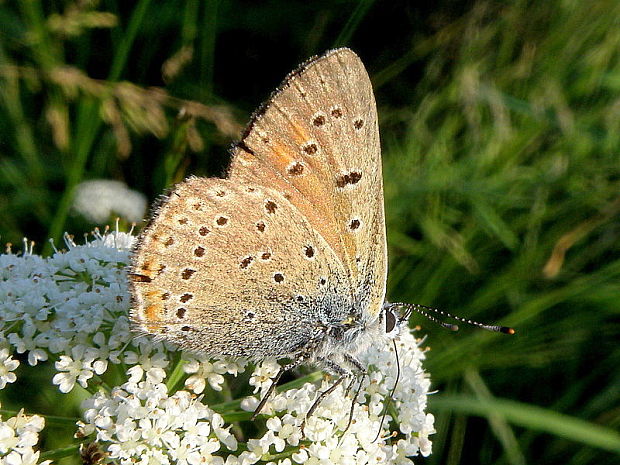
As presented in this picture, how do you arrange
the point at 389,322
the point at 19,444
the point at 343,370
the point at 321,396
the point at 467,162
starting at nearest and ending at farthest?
the point at 19,444 → the point at 321,396 → the point at 343,370 → the point at 389,322 → the point at 467,162

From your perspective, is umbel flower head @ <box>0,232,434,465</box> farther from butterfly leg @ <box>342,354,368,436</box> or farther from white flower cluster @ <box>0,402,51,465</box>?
white flower cluster @ <box>0,402,51,465</box>

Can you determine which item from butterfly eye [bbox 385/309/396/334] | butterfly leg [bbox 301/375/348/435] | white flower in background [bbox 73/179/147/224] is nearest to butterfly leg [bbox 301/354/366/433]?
butterfly leg [bbox 301/375/348/435]

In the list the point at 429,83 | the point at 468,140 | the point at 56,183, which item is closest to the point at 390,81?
the point at 429,83

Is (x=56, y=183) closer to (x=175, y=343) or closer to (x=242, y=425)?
(x=242, y=425)

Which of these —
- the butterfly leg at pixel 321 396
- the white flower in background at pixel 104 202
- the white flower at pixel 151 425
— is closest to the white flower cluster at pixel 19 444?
the white flower at pixel 151 425

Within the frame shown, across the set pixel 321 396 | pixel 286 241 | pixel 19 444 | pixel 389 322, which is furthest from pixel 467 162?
pixel 19 444

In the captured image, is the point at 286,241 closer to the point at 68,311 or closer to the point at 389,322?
the point at 389,322
